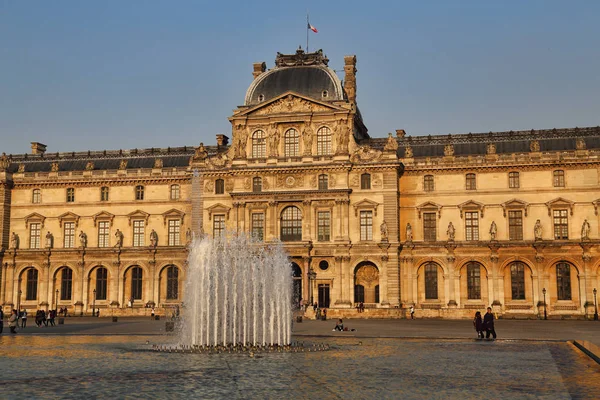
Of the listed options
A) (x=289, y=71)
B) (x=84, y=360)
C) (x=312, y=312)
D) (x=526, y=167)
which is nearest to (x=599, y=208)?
(x=526, y=167)

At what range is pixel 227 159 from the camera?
2931 inches

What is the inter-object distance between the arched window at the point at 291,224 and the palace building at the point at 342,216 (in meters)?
0.14

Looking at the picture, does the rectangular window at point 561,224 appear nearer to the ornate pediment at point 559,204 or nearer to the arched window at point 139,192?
the ornate pediment at point 559,204

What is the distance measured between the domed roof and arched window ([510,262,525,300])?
2320 cm

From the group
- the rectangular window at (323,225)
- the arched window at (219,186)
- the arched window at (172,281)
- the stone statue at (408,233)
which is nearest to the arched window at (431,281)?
the stone statue at (408,233)

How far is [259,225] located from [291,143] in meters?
8.63

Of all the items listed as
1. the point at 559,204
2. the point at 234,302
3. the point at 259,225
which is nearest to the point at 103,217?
the point at 259,225

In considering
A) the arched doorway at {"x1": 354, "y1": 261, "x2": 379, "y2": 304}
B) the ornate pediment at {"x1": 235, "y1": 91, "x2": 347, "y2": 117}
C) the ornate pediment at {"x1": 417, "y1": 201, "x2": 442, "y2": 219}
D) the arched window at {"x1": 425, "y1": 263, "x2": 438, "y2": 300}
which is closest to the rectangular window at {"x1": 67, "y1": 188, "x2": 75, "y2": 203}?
the ornate pediment at {"x1": 235, "y1": 91, "x2": 347, "y2": 117}

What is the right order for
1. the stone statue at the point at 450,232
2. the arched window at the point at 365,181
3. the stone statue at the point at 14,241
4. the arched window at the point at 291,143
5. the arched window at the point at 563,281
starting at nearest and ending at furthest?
the arched window at the point at 563,281 < the stone statue at the point at 450,232 < the arched window at the point at 365,181 < the arched window at the point at 291,143 < the stone statue at the point at 14,241

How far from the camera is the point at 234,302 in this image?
33.3 meters

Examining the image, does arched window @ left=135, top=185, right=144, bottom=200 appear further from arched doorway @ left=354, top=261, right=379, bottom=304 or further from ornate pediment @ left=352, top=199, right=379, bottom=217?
arched doorway @ left=354, top=261, right=379, bottom=304

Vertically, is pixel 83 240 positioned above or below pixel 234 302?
above

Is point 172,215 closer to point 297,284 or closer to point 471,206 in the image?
point 297,284

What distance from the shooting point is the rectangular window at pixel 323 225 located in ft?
234
